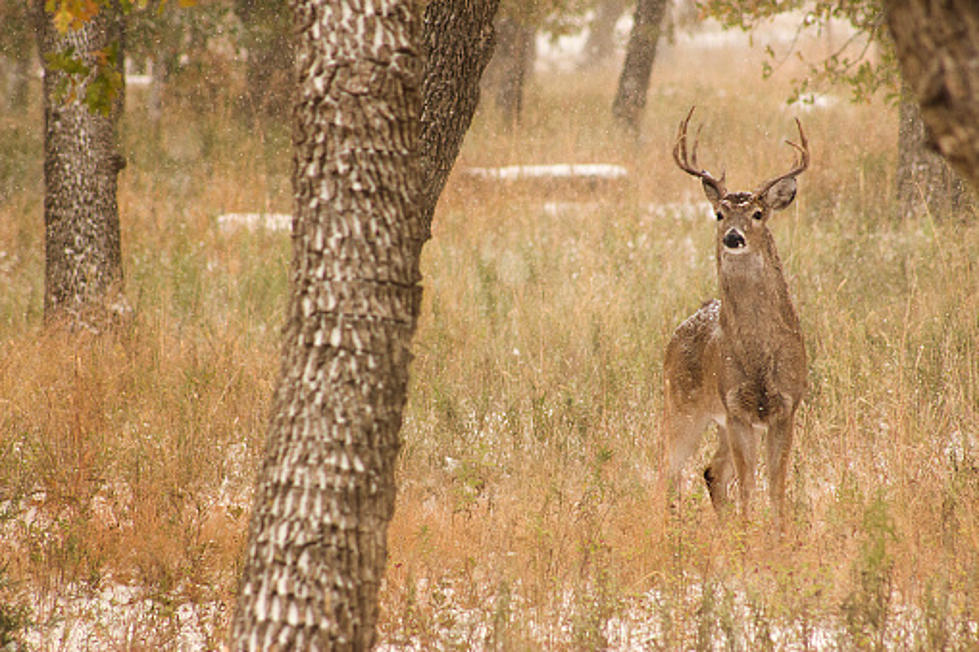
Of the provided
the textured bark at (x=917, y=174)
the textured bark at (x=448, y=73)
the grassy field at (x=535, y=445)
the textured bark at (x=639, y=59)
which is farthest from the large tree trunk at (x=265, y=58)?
the textured bark at (x=448, y=73)

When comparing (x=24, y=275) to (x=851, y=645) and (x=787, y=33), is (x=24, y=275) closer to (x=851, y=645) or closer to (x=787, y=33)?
(x=851, y=645)

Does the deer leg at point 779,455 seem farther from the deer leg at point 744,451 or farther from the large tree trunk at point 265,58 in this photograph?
the large tree trunk at point 265,58

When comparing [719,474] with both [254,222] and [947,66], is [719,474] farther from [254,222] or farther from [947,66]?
[254,222]

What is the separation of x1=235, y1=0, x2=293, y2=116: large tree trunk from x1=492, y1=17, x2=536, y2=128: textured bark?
10.9ft

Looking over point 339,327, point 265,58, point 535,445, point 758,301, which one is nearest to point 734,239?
point 758,301

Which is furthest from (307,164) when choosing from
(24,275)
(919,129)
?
(919,129)

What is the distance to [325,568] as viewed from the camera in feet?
9.62

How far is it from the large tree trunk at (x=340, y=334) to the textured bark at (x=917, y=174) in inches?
340

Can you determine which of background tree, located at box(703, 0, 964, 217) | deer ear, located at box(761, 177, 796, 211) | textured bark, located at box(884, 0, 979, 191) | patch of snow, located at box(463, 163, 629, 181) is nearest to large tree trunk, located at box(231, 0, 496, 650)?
textured bark, located at box(884, 0, 979, 191)

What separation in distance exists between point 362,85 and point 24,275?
8.42m

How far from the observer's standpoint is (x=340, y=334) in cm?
290

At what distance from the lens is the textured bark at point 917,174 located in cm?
1048

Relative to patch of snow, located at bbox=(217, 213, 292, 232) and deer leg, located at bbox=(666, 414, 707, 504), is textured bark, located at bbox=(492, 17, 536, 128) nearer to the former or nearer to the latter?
patch of snow, located at bbox=(217, 213, 292, 232)

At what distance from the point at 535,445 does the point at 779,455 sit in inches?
62.0
